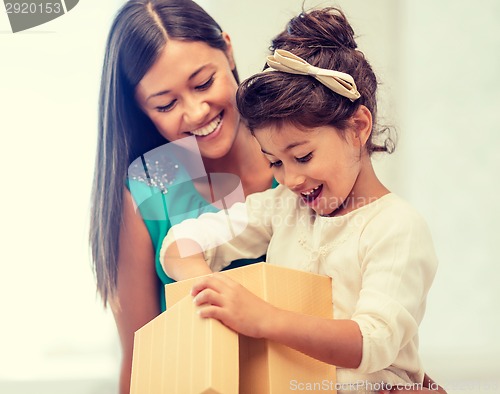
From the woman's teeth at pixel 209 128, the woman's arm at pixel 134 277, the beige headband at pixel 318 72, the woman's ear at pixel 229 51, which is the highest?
the woman's ear at pixel 229 51

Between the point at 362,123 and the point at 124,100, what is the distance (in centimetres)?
37

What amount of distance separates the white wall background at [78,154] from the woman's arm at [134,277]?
0.20 feet

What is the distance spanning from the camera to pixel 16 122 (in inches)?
48.9

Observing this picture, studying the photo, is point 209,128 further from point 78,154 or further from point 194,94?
point 78,154

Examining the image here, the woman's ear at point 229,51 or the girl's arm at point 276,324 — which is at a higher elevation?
the woman's ear at point 229,51

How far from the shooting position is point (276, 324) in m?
0.81

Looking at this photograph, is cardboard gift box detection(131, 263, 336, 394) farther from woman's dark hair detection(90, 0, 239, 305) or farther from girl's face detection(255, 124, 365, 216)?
woman's dark hair detection(90, 0, 239, 305)

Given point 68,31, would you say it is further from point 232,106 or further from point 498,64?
point 498,64

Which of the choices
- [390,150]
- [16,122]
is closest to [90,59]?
[16,122]

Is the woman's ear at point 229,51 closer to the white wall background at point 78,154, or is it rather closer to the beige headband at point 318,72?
the white wall background at point 78,154

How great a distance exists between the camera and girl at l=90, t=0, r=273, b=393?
1.06 m

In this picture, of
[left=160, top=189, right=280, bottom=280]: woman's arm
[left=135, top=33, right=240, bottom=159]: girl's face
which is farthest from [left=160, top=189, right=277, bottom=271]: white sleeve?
[left=135, top=33, right=240, bottom=159]: girl's face

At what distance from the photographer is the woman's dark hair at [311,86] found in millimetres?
903

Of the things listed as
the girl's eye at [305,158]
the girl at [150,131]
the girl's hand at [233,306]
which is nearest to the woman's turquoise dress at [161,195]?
the girl at [150,131]
